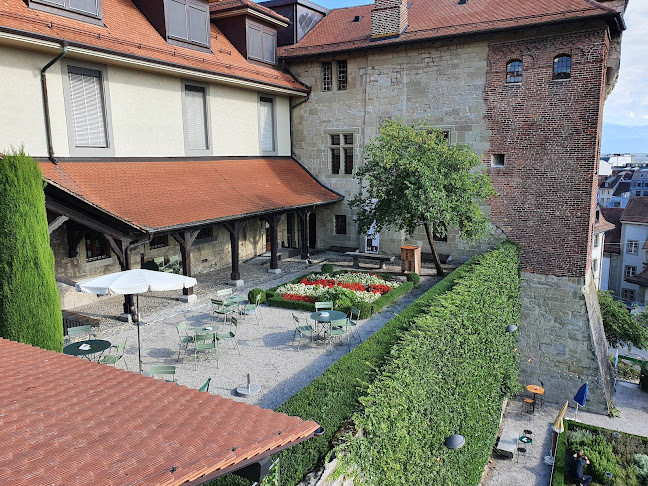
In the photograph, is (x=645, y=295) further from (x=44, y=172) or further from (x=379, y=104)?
(x=44, y=172)

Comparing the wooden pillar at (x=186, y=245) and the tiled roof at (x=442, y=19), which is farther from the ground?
the tiled roof at (x=442, y=19)

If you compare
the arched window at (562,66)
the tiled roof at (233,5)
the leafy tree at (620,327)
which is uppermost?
the tiled roof at (233,5)

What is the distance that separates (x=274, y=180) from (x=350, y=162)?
3.97 metres

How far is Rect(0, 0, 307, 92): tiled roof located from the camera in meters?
11.6

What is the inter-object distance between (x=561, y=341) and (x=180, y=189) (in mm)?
14160

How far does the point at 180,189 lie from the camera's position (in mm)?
14523

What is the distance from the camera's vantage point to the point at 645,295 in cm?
3831

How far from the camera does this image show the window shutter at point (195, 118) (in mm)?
16125

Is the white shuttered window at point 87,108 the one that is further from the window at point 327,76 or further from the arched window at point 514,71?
the arched window at point 514,71

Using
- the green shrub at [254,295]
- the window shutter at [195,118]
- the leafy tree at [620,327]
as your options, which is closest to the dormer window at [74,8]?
the window shutter at [195,118]

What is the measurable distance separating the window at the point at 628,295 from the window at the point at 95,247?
162ft

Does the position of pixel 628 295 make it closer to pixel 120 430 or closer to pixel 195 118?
pixel 195 118

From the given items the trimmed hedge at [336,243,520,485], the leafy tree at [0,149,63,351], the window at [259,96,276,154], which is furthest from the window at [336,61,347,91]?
the leafy tree at [0,149,63,351]

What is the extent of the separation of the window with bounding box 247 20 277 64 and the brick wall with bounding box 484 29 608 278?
29.4ft
